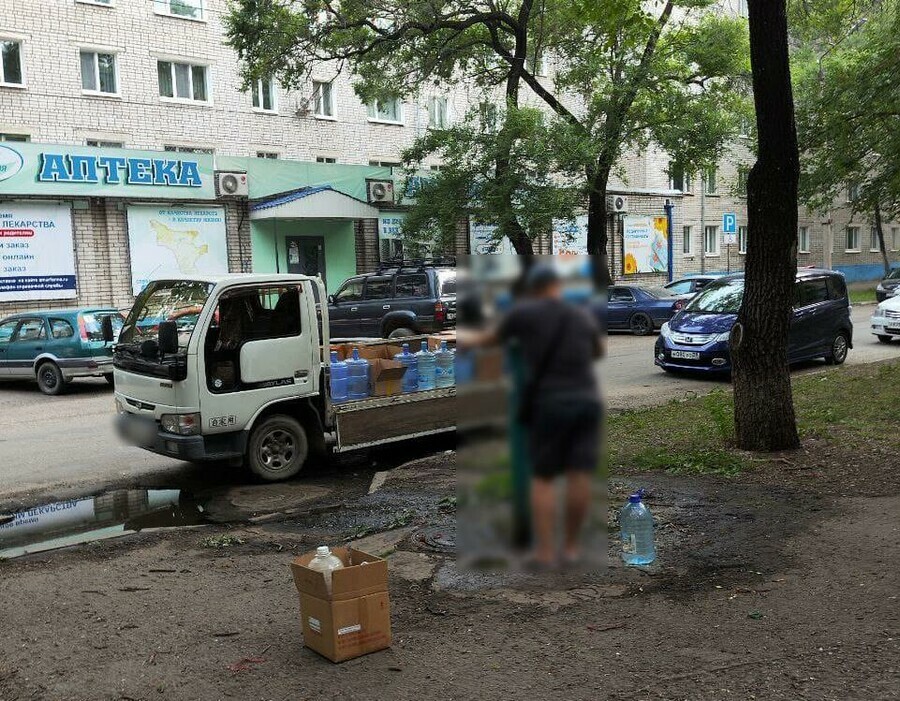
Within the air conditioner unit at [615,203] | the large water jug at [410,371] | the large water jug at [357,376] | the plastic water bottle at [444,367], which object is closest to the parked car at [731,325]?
the plastic water bottle at [444,367]

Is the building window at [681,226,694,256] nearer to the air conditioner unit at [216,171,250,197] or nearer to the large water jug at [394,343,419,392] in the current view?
the air conditioner unit at [216,171,250,197]

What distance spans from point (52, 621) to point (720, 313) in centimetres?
1361

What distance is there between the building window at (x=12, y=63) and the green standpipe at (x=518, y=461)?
94.1ft

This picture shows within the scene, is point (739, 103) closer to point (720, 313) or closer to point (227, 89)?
point (720, 313)

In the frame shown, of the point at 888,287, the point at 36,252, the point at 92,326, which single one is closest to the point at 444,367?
the point at 92,326

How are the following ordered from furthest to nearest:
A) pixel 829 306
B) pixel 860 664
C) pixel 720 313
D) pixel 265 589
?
pixel 829 306 → pixel 720 313 → pixel 265 589 → pixel 860 664

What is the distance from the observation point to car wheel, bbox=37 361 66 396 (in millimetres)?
17562

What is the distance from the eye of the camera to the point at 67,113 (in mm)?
26266

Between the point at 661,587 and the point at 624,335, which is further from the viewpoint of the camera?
the point at 624,335

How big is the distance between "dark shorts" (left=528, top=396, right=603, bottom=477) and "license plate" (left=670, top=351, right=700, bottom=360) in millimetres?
16913

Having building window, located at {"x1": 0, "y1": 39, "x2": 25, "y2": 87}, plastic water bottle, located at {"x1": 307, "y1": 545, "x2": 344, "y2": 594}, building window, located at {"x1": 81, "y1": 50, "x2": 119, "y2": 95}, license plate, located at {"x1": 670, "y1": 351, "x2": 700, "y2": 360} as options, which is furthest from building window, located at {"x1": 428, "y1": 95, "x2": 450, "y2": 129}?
plastic water bottle, located at {"x1": 307, "y1": 545, "x2": 344, "y2": 594}

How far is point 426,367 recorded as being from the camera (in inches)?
388

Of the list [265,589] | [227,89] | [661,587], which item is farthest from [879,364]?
[227,89]

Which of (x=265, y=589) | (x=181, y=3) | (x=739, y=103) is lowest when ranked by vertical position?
(x=265, y=589)
